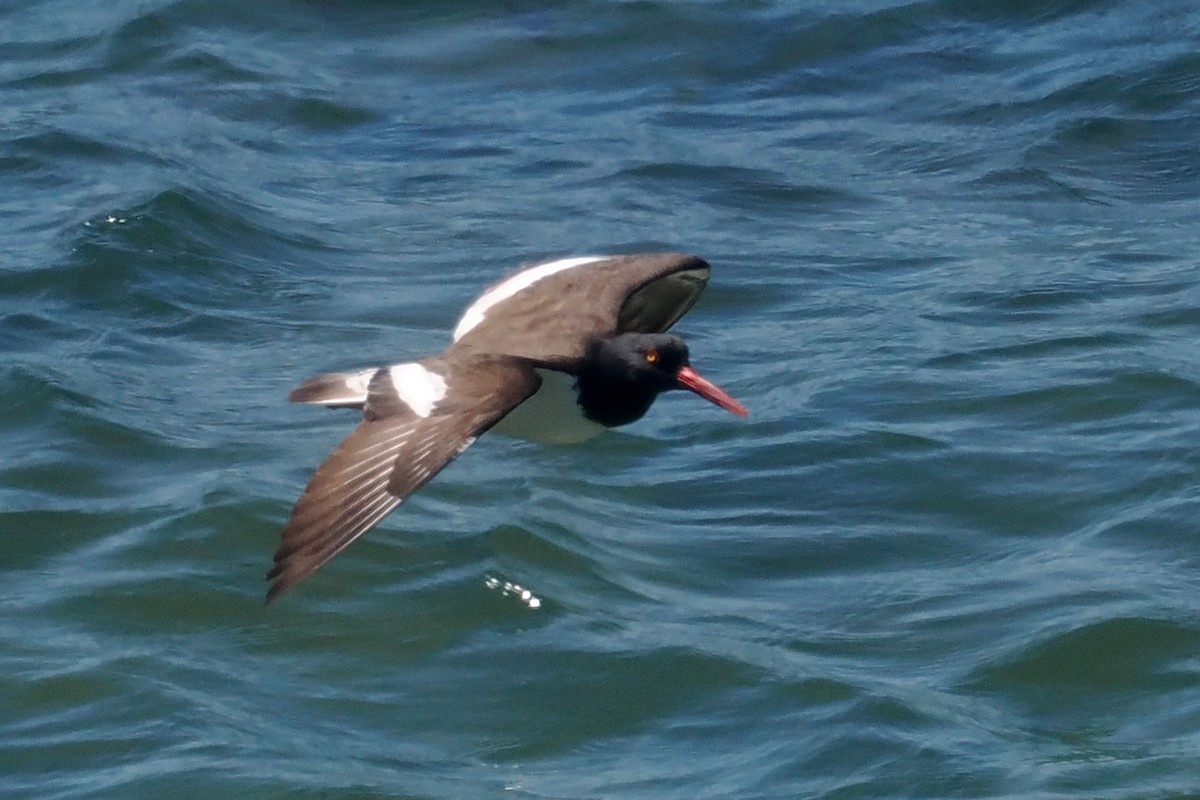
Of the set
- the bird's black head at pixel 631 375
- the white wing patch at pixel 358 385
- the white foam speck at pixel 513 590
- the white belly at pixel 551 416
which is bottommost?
the white foam speck at pixel 513 590

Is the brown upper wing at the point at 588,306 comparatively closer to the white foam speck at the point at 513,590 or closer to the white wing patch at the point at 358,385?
the white wing patch at the point at 358,385

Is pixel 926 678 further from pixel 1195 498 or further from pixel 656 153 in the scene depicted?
pixel 656 153

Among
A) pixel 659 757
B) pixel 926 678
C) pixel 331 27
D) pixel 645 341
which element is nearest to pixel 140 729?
pixel 659 757

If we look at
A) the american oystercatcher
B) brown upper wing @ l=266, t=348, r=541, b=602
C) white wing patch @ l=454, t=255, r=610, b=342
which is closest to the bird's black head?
the american oystercatcher

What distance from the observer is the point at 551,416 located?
7.45 metres

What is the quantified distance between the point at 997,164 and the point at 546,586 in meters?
5.25

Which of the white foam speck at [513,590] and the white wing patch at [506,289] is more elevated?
the white wing patch at [506,289]

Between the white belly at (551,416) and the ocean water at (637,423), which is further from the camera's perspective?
the white belly at (551,416)

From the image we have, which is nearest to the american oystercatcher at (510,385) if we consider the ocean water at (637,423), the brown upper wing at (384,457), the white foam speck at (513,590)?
the brown upper wing at (384,457)

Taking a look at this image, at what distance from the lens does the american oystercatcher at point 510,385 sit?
6.00m

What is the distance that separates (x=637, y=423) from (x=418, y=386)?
290cm

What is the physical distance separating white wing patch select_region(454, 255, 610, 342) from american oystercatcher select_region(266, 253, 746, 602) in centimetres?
1

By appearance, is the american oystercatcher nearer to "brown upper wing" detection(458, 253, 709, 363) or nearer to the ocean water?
"brown upper wing" detection(458, 253, 709, 363)

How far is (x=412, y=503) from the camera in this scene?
28.1 ft
